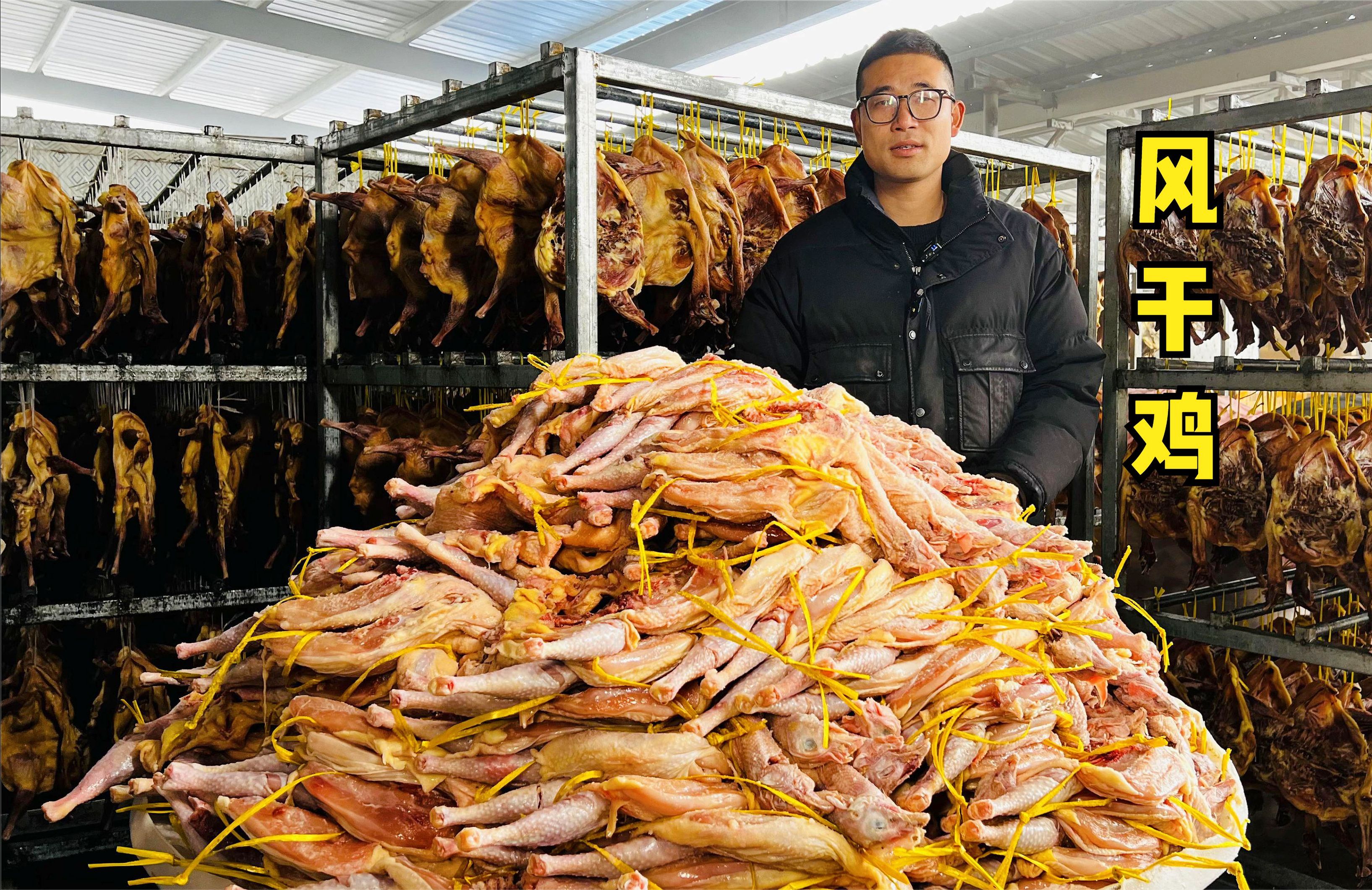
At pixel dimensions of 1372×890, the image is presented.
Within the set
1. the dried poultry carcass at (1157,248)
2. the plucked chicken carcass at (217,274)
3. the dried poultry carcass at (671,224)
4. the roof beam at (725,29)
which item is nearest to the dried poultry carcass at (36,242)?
the plucked chicken carcass at (217,274)

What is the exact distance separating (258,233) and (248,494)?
137 cm

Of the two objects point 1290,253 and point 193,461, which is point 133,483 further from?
point 1290,253

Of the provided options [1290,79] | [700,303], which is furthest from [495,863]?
[1290,79]

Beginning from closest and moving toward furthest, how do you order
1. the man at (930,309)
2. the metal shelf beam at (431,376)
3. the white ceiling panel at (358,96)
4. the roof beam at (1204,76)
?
the metal shelf beam at (431,376)
the man at (930,309)
the roof beam at (1204,76)
the white ceiling panel at (358,96)

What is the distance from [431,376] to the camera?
391 centimetres

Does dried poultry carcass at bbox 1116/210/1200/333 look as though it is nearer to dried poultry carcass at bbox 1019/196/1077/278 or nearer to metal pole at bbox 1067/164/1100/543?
metal pole at bbox 1067/164/1100/543

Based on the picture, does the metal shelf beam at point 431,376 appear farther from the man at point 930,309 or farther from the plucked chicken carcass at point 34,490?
the plucked chicken carcass at point 34,490

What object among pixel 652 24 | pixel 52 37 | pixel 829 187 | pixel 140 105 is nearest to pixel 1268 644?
pixel 829 187

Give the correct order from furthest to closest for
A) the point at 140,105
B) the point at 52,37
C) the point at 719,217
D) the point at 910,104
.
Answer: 1. the point at 140,105
2. the point at 52,37
3. the point at 719,217
4. the point at 910,104

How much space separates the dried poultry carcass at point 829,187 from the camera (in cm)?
453

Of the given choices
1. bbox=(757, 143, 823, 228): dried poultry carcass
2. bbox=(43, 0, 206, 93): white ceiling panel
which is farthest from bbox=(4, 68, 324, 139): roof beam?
bbox=(757, 143, 823, 228): dried poultry carcass

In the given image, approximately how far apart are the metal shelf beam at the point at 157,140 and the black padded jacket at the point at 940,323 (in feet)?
9.06

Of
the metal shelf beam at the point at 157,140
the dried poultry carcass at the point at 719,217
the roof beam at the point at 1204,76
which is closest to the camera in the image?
the dried poultry carcass at the point at 719,217

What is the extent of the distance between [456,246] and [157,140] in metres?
2.08
